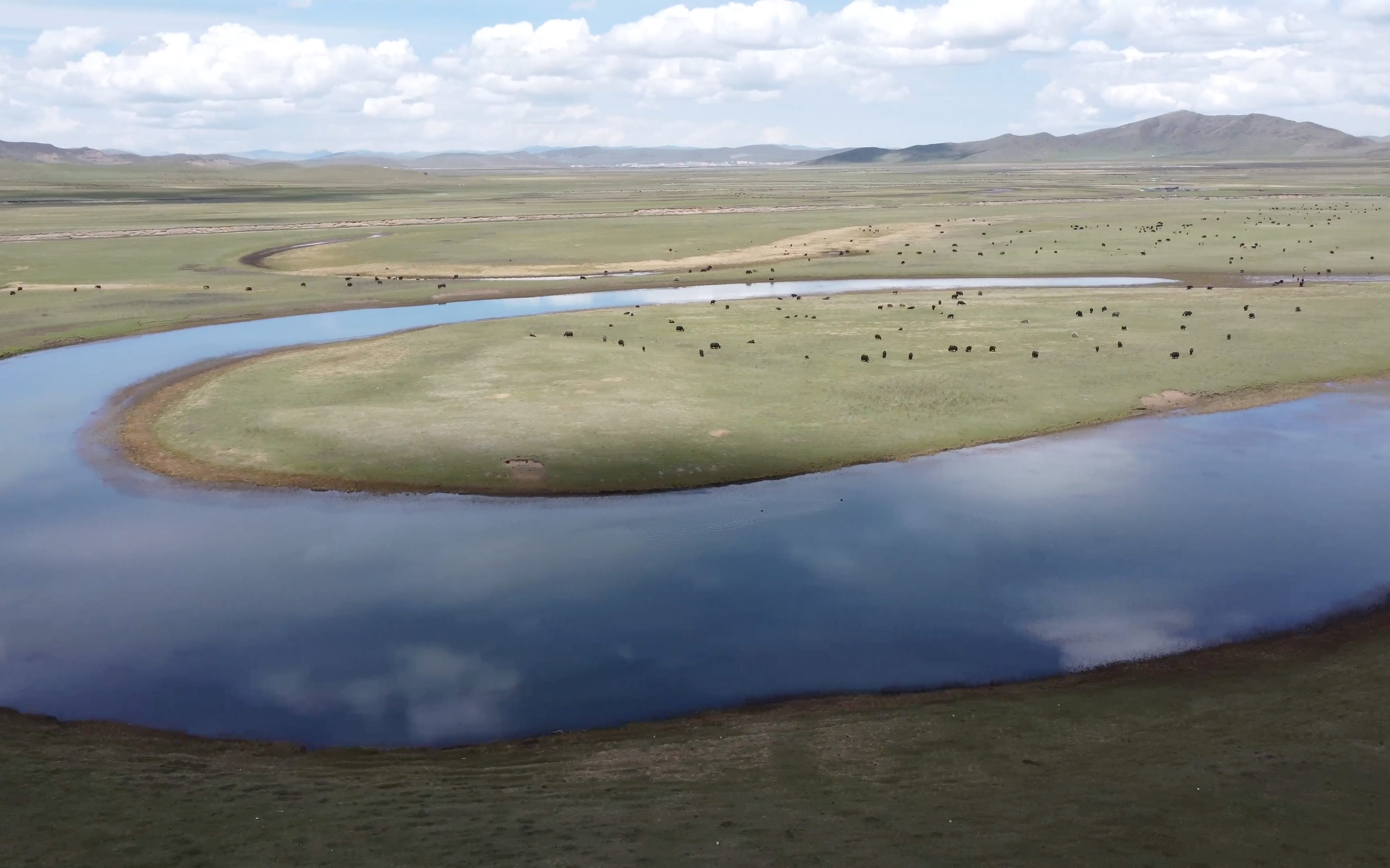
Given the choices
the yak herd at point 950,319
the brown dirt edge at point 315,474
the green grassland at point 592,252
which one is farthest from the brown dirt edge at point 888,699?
the green grassland at point 592,252

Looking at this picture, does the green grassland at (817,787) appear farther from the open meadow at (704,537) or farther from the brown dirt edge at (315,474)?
the brown dirt edge at (315,474)

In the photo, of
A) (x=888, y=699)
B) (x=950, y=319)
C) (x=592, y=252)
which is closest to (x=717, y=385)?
(x=950, y=319)

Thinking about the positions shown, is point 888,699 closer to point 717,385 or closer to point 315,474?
point 315,474

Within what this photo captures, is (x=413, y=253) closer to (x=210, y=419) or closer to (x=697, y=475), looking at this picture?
(x=210, y=419)

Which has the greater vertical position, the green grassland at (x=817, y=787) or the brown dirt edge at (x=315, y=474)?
the brown dirt edge at (x=315, y=474)

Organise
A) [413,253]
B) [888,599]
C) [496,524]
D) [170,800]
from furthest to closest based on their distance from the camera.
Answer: [413,253] → [496,524] → [888,599] → [170,800]

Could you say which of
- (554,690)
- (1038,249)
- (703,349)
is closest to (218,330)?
(703,349)

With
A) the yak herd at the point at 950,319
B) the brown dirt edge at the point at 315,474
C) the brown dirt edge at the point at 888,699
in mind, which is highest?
the yak herd at the point at 950,319
